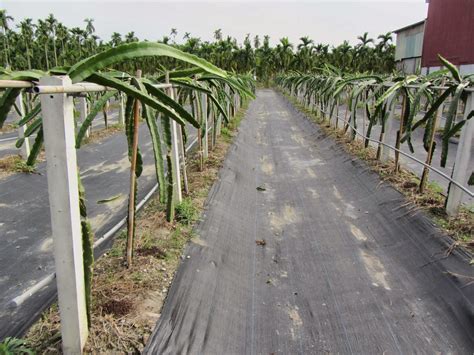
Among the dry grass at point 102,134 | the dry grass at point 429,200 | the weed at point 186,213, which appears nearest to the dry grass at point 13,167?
the dry grass at point 102,134

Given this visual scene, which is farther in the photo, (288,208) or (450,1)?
(450,1)

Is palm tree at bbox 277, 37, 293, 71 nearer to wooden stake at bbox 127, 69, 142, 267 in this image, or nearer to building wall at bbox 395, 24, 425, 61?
building wall at bbox 395, 24, 425, 61

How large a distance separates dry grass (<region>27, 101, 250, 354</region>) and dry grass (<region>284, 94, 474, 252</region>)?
8.90ft

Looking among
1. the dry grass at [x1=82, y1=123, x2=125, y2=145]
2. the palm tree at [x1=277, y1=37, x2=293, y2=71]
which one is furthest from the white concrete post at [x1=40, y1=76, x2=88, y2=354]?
the palm tree at [x1=277, y1=37, x2=293, y2=71]

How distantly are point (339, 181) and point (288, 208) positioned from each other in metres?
1.58

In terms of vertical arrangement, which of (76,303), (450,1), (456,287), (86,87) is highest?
(450,1)

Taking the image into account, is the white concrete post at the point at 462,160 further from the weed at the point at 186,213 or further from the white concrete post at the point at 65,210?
the white concrete post at the point at 65,210

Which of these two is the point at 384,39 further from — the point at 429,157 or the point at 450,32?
the point at 429,157

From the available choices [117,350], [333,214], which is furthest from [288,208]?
[117,350]

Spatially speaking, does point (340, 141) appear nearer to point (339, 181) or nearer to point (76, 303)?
point (339, 181)

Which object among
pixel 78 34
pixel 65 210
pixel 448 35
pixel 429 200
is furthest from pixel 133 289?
pixel 78 34

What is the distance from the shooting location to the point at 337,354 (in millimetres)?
2658

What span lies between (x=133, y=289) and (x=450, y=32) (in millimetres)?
22609

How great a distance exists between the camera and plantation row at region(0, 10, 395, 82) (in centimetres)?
3644
